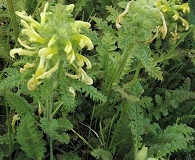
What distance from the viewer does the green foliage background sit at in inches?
68.2

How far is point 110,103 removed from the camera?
2246mm

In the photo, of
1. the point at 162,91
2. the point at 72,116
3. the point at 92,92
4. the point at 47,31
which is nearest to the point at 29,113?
the point at 72,116

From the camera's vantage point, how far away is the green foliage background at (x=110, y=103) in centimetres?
173

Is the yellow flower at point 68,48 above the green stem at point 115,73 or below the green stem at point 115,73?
above

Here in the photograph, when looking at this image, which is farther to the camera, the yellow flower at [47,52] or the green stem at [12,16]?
the green stem at [12,16]

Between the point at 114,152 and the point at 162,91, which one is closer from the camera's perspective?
the point at 114,152

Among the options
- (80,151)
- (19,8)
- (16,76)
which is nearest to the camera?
(16,76)

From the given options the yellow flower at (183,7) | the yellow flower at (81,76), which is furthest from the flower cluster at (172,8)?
the yellow flower at (81,76)

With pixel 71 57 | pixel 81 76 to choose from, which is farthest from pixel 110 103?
pixel 71 57

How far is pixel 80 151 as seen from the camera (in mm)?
2152

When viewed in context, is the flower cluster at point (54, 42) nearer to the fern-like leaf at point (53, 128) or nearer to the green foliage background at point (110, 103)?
the green foliage background at point (110, 103)

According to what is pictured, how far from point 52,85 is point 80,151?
65cm

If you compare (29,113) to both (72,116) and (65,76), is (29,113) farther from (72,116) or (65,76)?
(65,76)

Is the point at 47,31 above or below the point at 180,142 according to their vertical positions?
above
